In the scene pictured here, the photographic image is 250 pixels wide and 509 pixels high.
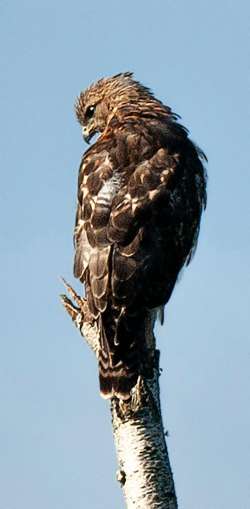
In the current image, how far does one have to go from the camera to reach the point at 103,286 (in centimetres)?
906

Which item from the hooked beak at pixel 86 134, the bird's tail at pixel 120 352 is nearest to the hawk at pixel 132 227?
the bird's tail at pixel 120 352

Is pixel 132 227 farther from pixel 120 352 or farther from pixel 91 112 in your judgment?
pixel 91 112

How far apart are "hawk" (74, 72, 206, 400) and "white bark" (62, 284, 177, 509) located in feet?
1.14

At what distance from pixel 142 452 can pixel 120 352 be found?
1.56 metres

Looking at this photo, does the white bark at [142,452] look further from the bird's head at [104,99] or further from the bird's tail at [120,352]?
the bird's head at [104,99]

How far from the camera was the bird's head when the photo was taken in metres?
13.0

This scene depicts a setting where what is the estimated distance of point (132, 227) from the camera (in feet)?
30.7

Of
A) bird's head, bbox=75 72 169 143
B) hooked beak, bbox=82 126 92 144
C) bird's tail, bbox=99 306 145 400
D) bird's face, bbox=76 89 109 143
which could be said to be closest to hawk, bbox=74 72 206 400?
bird's tail, bbox=99 306 145 400

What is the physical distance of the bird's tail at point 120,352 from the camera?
866 cm

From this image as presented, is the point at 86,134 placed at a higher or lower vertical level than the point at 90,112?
lower

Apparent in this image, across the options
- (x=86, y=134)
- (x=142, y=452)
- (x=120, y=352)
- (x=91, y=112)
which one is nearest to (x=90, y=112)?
A: (x=91, y=112)

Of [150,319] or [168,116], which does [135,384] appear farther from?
[168,116]

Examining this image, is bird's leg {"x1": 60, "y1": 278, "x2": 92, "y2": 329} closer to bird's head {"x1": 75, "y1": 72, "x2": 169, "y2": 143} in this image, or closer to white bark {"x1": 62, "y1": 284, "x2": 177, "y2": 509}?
white bark {"x1": 62, "y1": 284, "x2": 177, "y2": 509}

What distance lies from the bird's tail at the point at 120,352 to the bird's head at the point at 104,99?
13.4 feet
